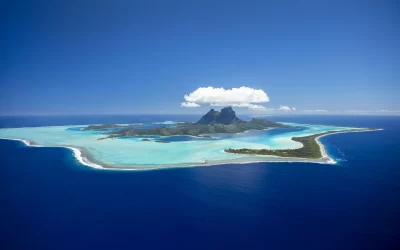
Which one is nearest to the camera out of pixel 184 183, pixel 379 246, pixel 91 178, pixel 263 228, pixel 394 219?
pixel 379 246

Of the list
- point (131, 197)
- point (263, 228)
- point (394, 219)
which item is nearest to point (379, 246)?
point (394, 219)

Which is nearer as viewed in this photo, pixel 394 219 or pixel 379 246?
pixel 379 246

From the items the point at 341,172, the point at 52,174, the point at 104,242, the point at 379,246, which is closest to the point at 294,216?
the point at 379,246

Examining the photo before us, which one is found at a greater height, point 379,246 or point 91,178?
point 91,178

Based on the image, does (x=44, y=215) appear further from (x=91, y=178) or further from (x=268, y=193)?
(x=268, y=193)

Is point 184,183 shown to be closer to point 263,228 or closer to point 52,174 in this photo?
point 263,228

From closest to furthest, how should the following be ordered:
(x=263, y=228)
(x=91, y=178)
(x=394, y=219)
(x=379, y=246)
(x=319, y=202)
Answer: (x=379, y=246), (x=263, y=228), (x=394, y=219), (x=319, y=202), (x=91, y=178)
